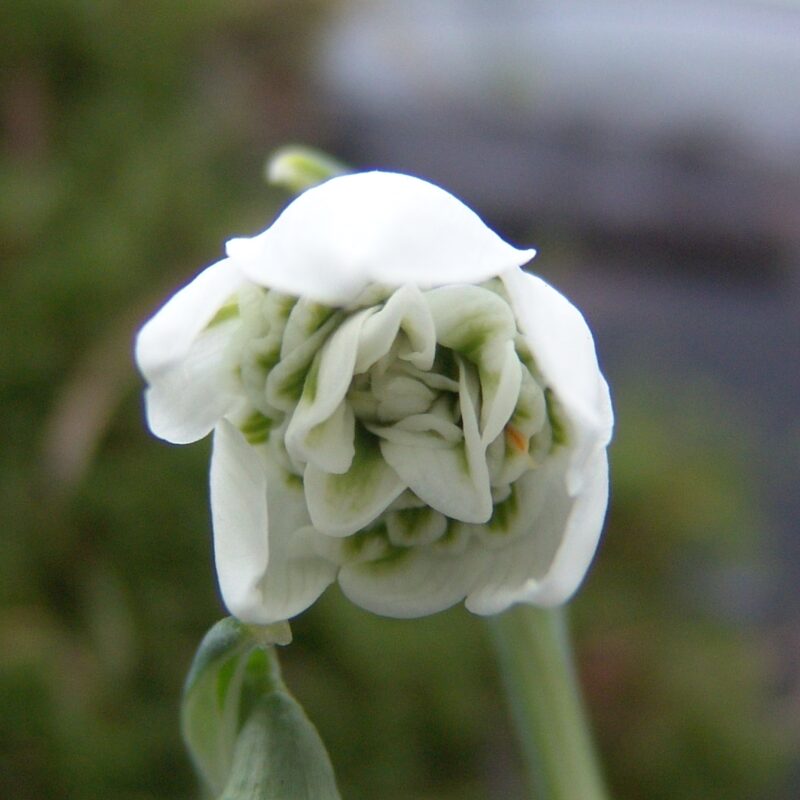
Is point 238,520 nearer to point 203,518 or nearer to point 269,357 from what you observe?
point 269,357

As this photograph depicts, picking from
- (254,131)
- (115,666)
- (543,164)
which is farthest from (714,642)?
(543,164)

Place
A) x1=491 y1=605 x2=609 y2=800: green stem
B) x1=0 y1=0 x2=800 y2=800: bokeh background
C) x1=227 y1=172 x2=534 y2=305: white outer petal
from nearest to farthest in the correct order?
1. x1=227 y1=172 x2=534 y2=305: white outer petal
2. x1=491 y1=605 x2=609 y2=800: green stem
3. x1=0 y1=0 x2=800 y2=800: bokeh background

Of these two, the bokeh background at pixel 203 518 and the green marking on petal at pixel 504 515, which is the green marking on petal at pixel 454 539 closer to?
the green marking on petal at pixel 504 515

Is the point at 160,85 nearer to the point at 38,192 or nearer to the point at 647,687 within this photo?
the point at 38,192

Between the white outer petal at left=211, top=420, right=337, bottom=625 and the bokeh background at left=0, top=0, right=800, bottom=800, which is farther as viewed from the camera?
the bokeh background at left=0, top=0, right=800, bottom=800

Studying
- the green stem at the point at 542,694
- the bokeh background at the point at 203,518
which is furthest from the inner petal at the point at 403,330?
the bokeh background at the point at 203,518

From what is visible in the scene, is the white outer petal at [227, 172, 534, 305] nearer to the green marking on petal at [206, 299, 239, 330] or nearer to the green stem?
the green marking on petal at [206, 299, 239, 330]

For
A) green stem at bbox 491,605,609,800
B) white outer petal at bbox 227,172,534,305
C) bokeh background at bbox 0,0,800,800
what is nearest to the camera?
white outer petal at bbox 227,172,534,305

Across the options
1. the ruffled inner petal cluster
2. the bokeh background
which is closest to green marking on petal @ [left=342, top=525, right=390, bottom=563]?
the ruffled inner petal cluster
